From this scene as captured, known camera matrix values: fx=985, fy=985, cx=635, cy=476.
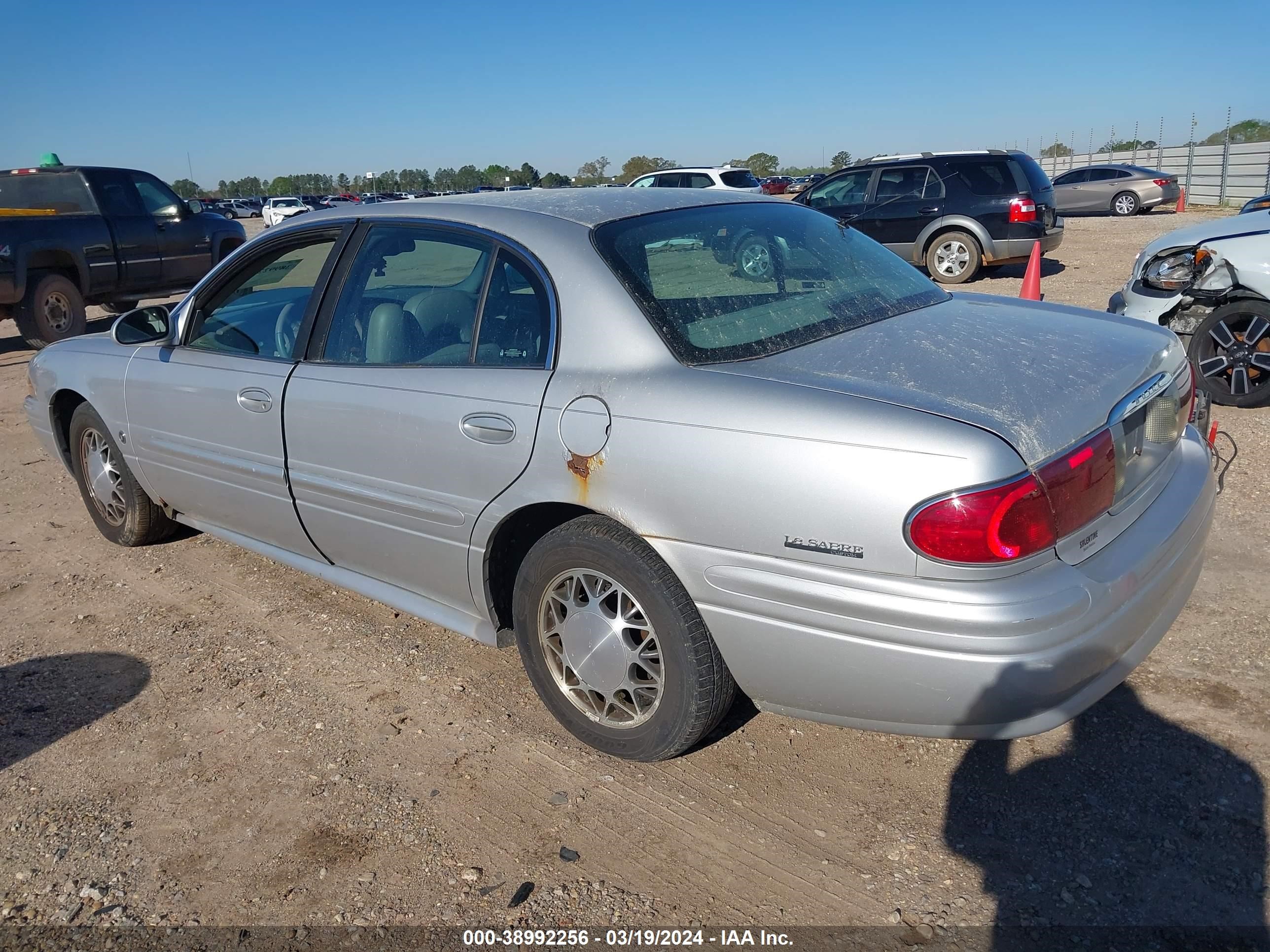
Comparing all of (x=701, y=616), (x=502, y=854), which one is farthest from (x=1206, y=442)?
(x=502, y=854)

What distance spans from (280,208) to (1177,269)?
3740 centimetres

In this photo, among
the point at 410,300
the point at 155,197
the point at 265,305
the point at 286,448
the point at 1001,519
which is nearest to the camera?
the point at 1001,519

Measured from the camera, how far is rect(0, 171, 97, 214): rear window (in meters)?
12.2

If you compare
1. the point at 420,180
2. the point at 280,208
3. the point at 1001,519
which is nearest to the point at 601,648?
the point at 1001,519

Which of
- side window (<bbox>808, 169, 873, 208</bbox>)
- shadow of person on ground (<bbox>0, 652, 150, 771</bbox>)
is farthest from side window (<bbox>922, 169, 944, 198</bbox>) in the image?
shadow of person on ground (<bbox>0, 652, 150, 771</bbox>)

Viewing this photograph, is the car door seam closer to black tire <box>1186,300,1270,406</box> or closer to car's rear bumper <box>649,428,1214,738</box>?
car's rear bumper <box>649,428,1214,738</box>

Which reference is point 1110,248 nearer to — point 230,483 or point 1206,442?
point 1206,442

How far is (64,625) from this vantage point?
420cm

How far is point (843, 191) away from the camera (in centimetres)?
1362

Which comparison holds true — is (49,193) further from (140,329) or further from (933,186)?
(933,186)

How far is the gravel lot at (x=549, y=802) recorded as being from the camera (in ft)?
7.96

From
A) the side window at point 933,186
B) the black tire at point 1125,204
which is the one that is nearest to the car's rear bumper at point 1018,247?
the side window at point 933,186

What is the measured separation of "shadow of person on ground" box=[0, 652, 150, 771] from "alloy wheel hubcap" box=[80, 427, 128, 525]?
3.68ft

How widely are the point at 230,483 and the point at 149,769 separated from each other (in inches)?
48.7
